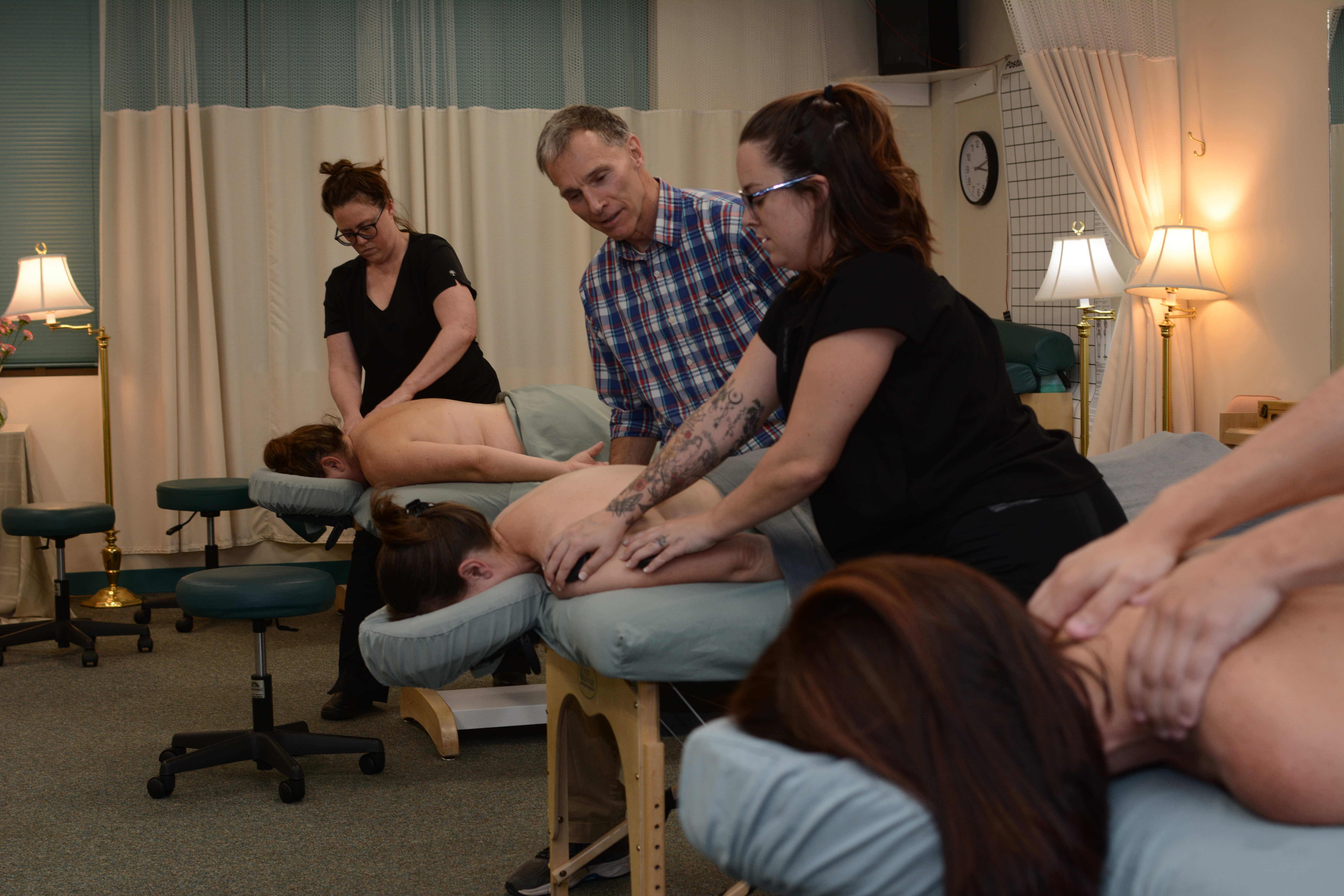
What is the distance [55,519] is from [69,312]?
874 millimetres

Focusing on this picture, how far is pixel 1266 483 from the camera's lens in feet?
2.72

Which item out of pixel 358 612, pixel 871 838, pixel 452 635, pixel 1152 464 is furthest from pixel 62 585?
pixel 871 838

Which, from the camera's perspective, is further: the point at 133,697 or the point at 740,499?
the point at 133,697

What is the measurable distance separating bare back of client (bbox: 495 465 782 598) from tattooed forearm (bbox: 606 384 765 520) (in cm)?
7

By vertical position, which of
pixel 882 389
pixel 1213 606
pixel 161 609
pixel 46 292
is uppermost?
pixel 46 292

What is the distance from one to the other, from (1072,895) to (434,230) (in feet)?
14.3

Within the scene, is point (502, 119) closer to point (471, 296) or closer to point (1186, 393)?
point (471, 296)

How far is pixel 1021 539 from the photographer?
1217 millimetres

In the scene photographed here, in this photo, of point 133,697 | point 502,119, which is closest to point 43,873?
point 133,697

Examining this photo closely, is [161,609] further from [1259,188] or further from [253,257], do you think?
[1259,188]

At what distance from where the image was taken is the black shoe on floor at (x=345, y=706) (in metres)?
3.04

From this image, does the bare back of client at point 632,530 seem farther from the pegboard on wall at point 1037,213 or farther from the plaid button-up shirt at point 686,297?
the pegboard on wall at point 1037,213

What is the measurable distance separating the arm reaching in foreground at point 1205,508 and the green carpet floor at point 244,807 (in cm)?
130

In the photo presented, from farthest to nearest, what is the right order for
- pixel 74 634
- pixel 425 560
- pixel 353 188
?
pixel 74 634 → pixel 353 188 → pixel 425 560
